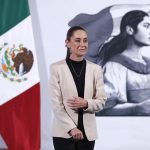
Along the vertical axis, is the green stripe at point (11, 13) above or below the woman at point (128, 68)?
above

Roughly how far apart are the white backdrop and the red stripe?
0.28 metres

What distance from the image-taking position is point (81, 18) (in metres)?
3.64

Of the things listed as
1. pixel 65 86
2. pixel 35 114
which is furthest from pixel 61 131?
pixel 35 114

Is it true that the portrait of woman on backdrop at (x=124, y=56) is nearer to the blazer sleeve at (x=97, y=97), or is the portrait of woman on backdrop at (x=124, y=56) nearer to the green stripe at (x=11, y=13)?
the green stripe at (x=11, y=13)

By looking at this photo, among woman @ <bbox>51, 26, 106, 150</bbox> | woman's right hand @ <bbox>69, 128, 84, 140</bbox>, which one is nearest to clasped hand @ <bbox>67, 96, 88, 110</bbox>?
woman @ <bbox>51, 26, 106, 150</bbox>

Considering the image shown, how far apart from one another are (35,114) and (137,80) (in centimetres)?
105

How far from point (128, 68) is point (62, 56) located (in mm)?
691

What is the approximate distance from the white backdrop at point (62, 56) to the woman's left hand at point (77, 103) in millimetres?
1806

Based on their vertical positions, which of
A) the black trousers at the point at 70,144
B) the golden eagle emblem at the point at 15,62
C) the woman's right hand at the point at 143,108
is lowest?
the woman's right hand at the point at 143,108

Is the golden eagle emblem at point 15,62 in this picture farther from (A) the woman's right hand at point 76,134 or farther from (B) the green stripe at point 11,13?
(A) the woman's right hand at point 76,134

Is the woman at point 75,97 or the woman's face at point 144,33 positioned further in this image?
the woman's face at point 144,33

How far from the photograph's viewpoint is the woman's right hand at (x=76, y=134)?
1805 millimetres

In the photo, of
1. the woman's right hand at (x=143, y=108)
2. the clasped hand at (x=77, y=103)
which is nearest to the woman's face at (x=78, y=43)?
the clasped hand at (x=77, y=103)

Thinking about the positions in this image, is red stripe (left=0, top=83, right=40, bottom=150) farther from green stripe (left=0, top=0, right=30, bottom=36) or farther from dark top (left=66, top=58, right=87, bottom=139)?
dark top (left=66, top=58, right=87, bottom=139)
